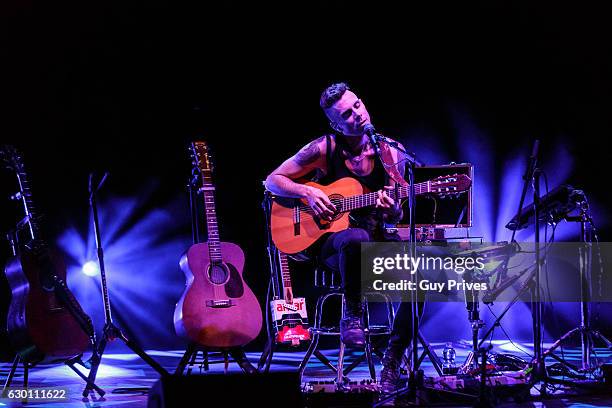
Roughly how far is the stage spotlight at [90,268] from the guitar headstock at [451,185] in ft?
12.6

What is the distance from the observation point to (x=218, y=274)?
476 centimetres

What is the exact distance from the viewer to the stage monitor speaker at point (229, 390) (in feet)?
9.36

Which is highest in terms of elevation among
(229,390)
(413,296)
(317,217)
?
(317,217)

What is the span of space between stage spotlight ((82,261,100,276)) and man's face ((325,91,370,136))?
3415mm

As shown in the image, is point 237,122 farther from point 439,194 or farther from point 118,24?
point 439,194

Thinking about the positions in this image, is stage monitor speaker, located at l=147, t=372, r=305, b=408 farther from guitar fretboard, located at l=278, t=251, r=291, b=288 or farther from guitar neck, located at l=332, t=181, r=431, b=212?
guitar fretboard, located at l=278, t=251, r=291, b=288

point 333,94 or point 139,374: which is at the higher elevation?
point 333,94

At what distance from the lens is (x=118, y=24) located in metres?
6.54

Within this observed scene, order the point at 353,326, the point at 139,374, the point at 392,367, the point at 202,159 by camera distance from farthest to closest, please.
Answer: the point at 139,374, the point at 202,159, the point at 392,367, the point at 353,326

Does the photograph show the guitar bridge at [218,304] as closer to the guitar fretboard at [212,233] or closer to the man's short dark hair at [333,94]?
the guitar fretboard at [212,233]

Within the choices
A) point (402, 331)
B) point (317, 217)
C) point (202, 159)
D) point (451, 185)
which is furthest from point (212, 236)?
point (451, 185)

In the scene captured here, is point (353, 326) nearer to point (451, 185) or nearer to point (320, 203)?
point (320, 203)

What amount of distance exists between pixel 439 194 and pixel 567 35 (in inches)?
137

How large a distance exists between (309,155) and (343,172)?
0.79ft
